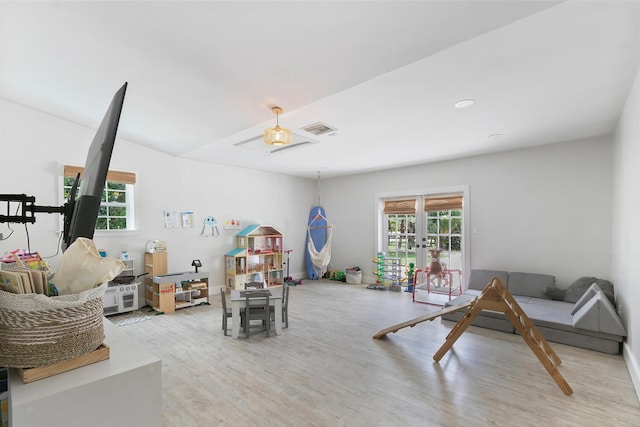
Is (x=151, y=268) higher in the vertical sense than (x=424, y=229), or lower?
lower

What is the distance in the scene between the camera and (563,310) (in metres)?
3.63

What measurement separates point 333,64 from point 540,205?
4048 millimetres

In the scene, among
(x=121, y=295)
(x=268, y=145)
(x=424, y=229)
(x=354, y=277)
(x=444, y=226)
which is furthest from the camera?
(x=354, y=277)

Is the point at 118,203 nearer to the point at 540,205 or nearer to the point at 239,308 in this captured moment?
the point at 239,308

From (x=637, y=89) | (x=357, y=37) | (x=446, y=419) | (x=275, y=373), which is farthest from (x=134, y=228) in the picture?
(x=637, y=89)

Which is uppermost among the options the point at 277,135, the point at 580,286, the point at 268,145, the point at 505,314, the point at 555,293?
the point at 268,145

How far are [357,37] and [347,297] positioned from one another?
14.3 feet

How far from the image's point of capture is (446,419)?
2.03 metres

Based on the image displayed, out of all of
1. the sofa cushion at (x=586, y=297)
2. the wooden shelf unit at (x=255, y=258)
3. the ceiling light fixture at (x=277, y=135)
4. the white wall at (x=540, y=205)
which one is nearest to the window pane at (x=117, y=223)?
the wooden shelf unit at (x=255, y=258)

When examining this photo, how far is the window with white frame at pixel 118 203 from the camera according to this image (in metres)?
4.39

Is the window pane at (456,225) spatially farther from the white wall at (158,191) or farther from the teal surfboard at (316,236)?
the white wall at (158,191)

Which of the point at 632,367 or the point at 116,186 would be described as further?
the point at 116,186

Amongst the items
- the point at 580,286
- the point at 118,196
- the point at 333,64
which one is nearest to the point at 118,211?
the point at 118,196

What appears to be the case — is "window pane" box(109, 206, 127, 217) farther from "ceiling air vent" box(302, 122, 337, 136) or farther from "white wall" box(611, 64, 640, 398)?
"white wall" box(611, 64, 640, 398)
